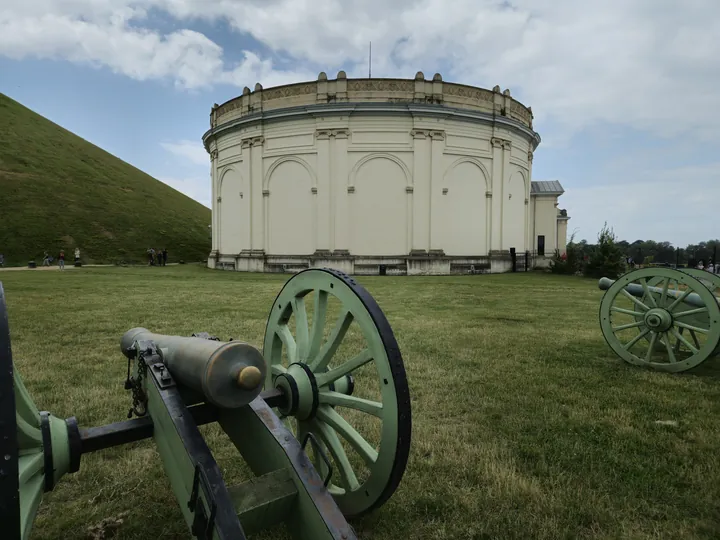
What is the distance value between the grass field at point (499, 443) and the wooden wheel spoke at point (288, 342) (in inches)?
32.4

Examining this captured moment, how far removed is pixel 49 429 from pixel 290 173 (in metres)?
21.6

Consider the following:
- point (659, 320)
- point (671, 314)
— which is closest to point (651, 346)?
point (659, 320)

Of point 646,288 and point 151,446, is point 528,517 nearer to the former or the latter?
point 151,446

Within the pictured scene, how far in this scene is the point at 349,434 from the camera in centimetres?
229

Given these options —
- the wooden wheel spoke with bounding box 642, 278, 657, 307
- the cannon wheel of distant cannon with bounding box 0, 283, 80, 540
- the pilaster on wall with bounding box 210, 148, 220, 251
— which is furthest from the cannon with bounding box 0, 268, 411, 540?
the pilaster on wall with bounding box 210, 148, 220, 251

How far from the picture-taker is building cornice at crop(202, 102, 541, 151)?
2139 centimetres

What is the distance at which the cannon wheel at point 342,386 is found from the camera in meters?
2.04

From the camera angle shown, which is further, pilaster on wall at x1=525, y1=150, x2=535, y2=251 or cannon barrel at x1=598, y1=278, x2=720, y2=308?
pilaster on wall at x1=525, y1=150, x2=535, y2=251

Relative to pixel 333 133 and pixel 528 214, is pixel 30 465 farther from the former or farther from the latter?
pixel 528 214

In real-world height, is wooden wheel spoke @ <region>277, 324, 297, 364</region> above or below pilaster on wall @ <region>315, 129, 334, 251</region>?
below

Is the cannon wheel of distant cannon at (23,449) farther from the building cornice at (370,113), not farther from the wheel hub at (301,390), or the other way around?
the building cornice at (370,113)

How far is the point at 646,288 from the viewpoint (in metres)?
5.32

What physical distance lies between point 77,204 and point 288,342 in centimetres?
4417

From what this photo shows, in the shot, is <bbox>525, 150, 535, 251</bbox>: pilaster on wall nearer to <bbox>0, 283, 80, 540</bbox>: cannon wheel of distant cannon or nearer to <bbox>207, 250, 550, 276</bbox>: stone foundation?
<bbox>207, 250, 550, 276</bbox>: stone foundation
